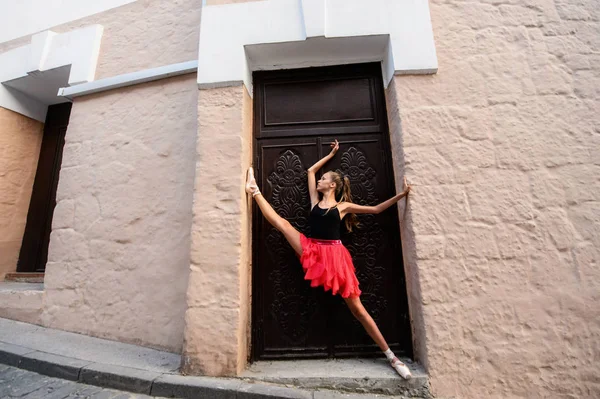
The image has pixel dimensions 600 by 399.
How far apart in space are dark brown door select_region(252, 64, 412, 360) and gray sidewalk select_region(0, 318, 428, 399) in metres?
0.27

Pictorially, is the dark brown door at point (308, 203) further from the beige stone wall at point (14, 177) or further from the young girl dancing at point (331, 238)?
the beige stone wall at point (14, 177)

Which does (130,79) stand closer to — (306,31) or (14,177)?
(306,31)

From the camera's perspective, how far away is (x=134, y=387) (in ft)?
7.16

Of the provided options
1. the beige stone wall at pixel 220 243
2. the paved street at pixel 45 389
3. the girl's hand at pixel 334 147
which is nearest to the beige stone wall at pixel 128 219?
the beige stone wall at pixel 220 243

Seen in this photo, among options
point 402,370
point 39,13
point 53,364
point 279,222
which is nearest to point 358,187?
point 279,222

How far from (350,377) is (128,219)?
259 centimetres

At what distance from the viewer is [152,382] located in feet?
7.09

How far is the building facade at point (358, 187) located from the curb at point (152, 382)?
0.18 meters

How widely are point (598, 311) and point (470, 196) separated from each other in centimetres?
123

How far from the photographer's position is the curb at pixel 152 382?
2.07 m

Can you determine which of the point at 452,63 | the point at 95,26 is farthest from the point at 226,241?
the point at 95,26

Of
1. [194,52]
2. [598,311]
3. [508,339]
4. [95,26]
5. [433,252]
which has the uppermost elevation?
[95,26]

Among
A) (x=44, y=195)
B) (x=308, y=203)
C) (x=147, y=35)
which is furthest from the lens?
(x=44, y=195)

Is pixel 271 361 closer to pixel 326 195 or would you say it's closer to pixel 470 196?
pixel 326 195
